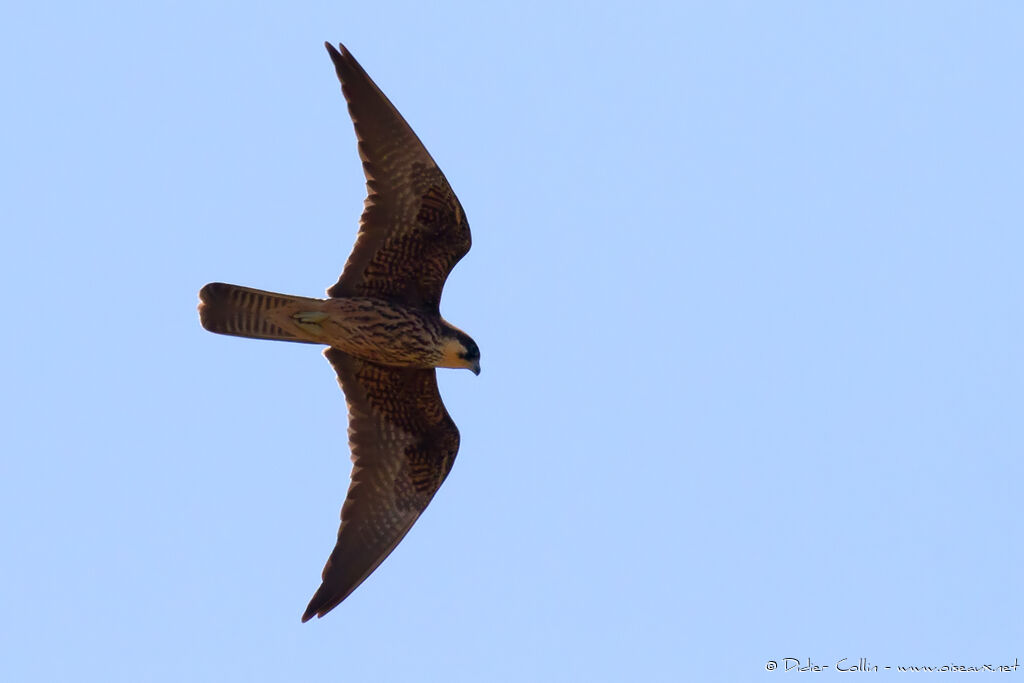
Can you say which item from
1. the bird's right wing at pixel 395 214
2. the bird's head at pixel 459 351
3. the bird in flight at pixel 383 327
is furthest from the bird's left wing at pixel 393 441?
the bird's right wing at pixel 395 214

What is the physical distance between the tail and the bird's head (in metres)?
1.10

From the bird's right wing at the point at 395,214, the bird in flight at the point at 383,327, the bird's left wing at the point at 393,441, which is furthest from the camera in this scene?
the bird's left wing at the point at 393,441

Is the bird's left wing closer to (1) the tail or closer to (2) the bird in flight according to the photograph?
(2) the bird in flight

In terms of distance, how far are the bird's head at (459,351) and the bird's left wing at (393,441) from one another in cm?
52

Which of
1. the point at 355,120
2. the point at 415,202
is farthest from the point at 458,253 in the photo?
the point at 355,120

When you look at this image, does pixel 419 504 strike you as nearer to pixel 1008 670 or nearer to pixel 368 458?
pixel 368 458

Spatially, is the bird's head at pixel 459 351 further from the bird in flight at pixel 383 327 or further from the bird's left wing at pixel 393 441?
the bird's left wing at pixel 393 441

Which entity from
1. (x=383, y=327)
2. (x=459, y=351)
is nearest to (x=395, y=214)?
(x=383, y=327)

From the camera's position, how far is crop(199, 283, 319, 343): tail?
10867mm

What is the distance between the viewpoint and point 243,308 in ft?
35.9

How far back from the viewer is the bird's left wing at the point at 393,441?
1170 cm

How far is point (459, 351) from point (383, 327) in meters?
0.64

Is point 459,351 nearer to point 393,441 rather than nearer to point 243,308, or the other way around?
point 393,441

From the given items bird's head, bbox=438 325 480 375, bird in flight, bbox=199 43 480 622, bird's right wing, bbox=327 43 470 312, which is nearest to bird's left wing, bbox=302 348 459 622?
bird in flight, bbox=199 43 480 622
